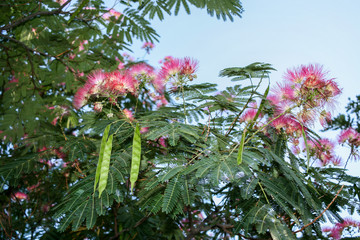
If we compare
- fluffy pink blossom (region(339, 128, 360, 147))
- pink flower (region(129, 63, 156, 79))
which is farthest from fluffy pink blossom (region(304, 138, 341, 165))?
pink flower (region(129, 63, 156, 79))

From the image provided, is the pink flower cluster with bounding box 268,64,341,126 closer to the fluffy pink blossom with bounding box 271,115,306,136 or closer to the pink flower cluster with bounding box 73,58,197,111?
the fluffy pink blossom with bounding box 271,115,306,136

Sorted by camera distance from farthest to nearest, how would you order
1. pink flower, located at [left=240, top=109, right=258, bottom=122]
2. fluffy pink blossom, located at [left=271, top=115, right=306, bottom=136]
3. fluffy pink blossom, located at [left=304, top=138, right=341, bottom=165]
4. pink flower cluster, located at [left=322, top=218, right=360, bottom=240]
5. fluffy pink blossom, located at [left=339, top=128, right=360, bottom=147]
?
pink flower cluster, located at [left=322, top=218, right=360, bottom=240], fluffy pink blossom, located at [left=339, top=128, right=360, bottom=147], fluffy pink blossom, located at [left=304, top=138, right=341, bottom=165], pink flower, located at [left=240, top=109, right=258, bottom=122], fluffy pink blossom, located at [left=271, top=115, right=306, bottom=136]

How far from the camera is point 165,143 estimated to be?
2.93 m

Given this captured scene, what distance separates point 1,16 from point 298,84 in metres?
3.00

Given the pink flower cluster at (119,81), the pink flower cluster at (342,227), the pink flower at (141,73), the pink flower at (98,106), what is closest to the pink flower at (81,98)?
the pink flower cluster at (119,81)

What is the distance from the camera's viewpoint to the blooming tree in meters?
1.90

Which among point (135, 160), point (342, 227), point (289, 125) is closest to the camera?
point (135, 160)

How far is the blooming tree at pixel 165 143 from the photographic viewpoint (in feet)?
6.22

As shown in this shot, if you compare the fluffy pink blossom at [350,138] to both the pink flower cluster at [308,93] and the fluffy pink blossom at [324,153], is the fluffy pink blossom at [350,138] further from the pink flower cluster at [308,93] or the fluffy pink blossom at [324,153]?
the pink flower cluster at [308,93]

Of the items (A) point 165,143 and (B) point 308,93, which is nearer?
(B) point 308,93

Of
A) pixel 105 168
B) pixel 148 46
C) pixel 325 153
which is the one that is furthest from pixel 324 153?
pixel 148 46

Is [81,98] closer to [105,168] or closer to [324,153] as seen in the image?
[105,168]

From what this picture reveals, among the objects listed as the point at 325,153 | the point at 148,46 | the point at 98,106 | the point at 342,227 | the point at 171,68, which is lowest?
the point at 342,227

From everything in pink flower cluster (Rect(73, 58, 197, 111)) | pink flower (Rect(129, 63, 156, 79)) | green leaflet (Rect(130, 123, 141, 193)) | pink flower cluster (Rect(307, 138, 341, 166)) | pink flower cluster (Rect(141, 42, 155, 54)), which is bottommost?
pink flower cluster (Rect(307, 138, 341, 166))
